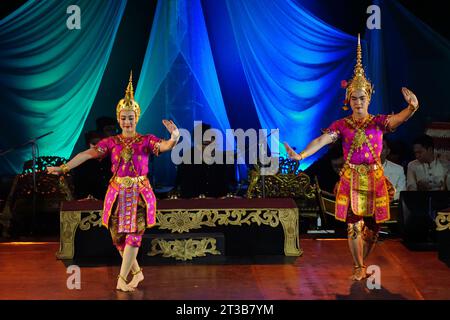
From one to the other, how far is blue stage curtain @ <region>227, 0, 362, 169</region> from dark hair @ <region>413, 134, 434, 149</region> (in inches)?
39.2

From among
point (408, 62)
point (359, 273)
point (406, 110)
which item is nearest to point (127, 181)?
point (359, 273)

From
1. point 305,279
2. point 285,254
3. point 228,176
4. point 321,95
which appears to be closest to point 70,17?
point 228,176

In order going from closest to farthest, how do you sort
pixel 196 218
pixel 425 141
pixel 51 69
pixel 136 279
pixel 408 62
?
pixel 136 279 → pixel 196 218 → pixel 425 141 → pixel 51 69 → pixel 408 62

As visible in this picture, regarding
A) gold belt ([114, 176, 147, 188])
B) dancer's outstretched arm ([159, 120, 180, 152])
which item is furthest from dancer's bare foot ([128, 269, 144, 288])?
dancer's outstretched arm ([159, 120, 180, 152])

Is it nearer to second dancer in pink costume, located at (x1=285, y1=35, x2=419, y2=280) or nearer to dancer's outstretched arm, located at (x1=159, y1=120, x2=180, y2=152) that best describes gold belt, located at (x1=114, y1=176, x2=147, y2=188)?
dancer's outstretched arm, located at (x1=159, y1=120, x2=180, y2=152)

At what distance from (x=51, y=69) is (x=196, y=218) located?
2708 millimetres

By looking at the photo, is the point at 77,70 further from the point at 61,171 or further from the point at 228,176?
the point at 61,171

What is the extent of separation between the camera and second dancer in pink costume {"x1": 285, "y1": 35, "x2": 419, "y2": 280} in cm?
513

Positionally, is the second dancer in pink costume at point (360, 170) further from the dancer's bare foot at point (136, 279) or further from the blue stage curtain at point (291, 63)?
the blue stage curtain at point (291, 63)

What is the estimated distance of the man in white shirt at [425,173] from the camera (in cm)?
720

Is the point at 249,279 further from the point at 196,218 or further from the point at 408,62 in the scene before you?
the point at 408,62

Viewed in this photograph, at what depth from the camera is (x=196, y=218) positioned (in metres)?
6.08

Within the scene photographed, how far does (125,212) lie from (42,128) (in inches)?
131

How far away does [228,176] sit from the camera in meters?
7.63
